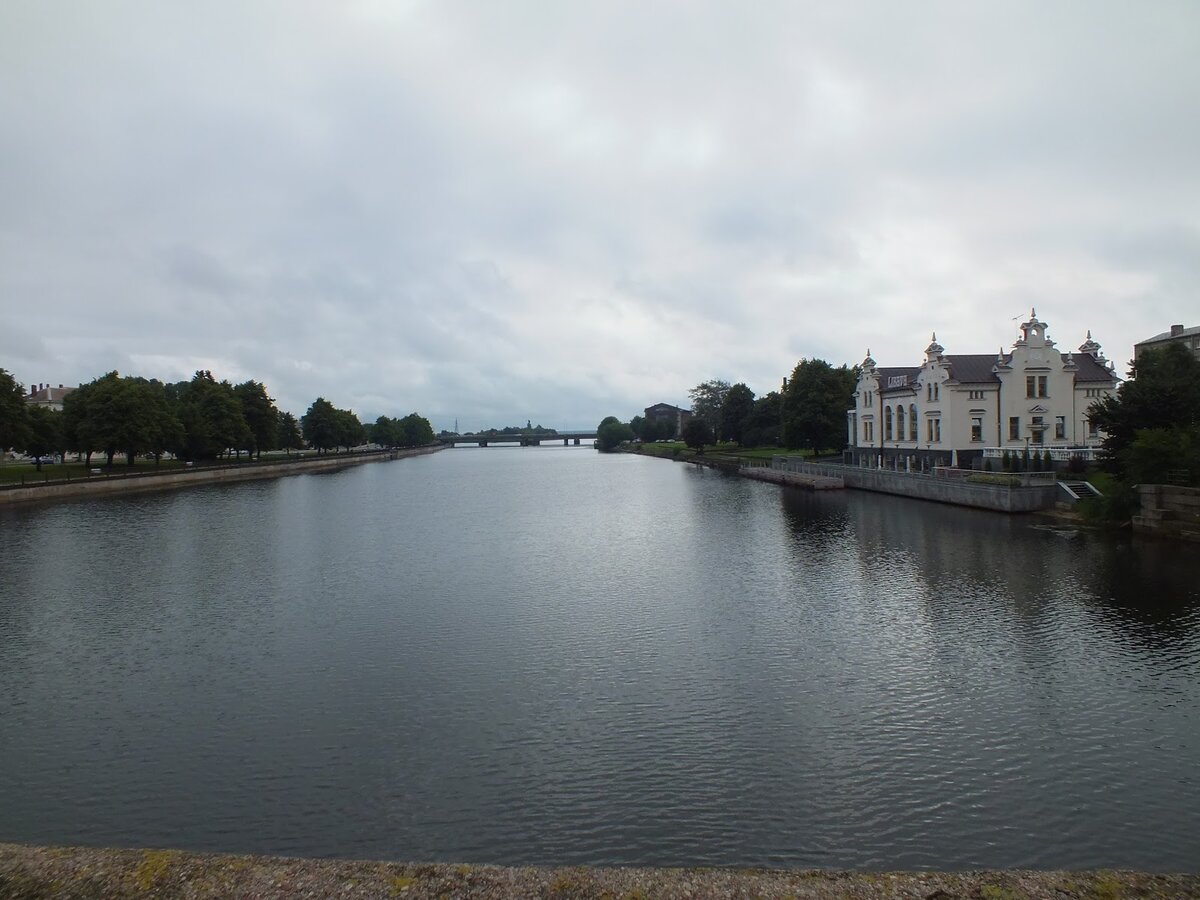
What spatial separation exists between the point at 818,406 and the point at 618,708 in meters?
72.5

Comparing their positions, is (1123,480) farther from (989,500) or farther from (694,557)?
(694,557)

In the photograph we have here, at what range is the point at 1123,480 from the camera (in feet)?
120

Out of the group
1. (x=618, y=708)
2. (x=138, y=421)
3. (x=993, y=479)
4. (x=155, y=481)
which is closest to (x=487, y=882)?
(x=618, y=708)

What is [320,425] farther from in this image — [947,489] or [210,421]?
[947,489]

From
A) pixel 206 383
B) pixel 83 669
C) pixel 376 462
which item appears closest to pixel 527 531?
pixel 83 669

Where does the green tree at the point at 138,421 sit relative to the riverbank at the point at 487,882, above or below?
above

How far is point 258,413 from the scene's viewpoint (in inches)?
4063

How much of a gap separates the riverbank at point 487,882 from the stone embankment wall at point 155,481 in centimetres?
5921

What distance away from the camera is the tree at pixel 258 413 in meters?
102

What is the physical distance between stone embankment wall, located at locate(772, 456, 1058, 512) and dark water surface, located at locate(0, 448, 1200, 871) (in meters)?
11.8

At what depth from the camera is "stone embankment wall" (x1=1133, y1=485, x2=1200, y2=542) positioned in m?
31.0

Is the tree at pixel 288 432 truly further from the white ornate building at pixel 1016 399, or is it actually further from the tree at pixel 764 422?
the white ornate building at pixel 1016 399

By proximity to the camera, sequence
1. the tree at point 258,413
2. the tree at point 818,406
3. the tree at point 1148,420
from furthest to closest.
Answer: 1. the tree at point 258,413
2. the tree at point 818,406
3. the tree at point 1148,420

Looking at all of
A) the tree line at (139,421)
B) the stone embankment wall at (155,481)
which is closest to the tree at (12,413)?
the tree line at (139,421)
